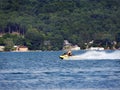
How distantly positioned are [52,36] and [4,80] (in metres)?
127

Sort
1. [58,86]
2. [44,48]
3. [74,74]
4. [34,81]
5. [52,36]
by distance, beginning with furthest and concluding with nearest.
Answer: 1. [52,36]
2. [44,48]
3. [74,74]
4. [34,81]
5. [58,86]

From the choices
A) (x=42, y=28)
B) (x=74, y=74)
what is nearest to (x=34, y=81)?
(x=74, y=74)

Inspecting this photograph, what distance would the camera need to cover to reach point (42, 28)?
181375 mm

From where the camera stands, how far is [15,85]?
39469mm

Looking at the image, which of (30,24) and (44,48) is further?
(30,24)

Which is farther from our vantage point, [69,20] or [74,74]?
[69,20]

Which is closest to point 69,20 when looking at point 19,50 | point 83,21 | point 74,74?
point 83,21

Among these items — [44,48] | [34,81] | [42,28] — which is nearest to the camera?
[34,81]

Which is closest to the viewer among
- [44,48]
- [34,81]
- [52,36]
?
[34,81]

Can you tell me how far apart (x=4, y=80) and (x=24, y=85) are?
414 cm

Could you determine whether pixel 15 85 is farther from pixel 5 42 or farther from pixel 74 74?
pixel 5 42

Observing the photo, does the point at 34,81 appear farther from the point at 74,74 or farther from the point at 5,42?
the point at 5,42

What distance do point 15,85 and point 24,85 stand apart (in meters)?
0.57

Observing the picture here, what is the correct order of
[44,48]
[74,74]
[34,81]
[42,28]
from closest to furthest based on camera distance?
[34,81], [74,74], [44,48], [42,28]
